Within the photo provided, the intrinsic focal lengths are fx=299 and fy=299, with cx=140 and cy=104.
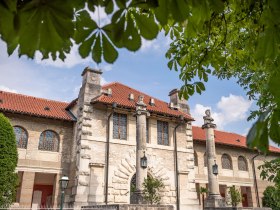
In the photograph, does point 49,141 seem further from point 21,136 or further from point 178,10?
point 178,10

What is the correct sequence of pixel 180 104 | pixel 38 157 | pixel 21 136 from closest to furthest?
1. pixel 21 136
2. pixel 38 157
3. pixel 180 104

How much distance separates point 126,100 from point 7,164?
29.3 feet

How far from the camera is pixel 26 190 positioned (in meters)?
17.9

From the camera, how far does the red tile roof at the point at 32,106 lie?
61.2 feet

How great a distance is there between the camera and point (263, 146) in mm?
1209

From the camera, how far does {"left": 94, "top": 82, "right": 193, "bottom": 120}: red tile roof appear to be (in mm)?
20417

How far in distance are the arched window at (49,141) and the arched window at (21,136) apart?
36.1 inches

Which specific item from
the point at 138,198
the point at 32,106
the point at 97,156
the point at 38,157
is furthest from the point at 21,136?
the point at 138,198

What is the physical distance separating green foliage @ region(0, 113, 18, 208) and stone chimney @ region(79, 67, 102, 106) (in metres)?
5.08

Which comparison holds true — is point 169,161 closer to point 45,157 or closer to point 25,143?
point 45,157

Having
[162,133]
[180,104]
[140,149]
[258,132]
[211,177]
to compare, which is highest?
[180,104]

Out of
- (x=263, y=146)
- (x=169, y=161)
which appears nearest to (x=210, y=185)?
(x=169, y=161)

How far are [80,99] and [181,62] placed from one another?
17.3 meters

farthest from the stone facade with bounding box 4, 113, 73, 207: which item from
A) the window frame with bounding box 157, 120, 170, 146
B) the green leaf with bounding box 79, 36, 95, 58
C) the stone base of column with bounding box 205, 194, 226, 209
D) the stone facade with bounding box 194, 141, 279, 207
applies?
the green leaf with bounding box 79, 36, 95, 58
